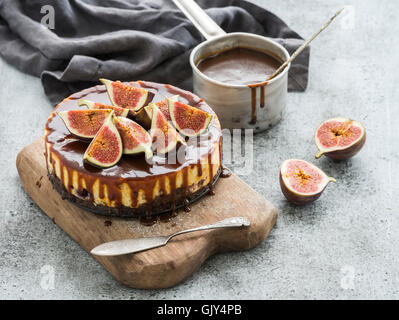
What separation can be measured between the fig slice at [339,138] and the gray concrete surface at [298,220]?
12 centimetres

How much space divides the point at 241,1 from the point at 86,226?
8.52 feet

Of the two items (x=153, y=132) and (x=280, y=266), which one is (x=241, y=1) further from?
(x=280, y=266)

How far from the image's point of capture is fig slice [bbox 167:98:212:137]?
3.51 metres

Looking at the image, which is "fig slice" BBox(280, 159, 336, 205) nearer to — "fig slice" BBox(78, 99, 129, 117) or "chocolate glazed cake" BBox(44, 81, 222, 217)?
"chocolate glazed cake" BBox(44, 81, 222, 217)

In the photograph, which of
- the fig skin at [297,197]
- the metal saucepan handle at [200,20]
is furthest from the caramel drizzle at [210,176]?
the metal saucepan handle at [200,20]

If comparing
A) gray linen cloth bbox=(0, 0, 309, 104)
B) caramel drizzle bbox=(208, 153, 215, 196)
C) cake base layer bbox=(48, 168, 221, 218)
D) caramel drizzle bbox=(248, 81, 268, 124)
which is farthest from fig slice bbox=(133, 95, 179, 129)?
gray linen cloth bbox=(0, 0, 309, 104)

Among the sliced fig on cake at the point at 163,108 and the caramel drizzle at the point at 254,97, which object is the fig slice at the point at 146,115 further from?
the caramel drizzle at the point at 254,97

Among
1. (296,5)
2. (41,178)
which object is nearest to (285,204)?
(41,178)

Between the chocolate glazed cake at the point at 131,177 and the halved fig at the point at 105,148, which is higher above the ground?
the halved fig at the point at 105,148

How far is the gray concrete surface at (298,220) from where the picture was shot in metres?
3.23

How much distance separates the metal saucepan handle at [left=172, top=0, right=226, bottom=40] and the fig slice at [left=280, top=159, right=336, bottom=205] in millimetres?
1213

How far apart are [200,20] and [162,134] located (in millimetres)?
1439

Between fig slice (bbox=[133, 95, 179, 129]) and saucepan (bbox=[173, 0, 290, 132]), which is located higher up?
fig slice (bbox=[133, 95, 179, 129])

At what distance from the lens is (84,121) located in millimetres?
3412
